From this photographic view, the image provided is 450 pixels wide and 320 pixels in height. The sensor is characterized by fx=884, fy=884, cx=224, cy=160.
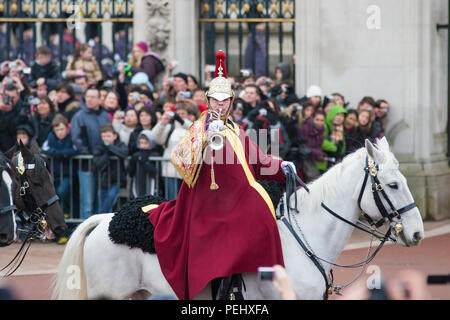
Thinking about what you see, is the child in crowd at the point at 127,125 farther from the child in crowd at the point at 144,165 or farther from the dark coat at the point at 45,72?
the dark coat at the point at 45,72

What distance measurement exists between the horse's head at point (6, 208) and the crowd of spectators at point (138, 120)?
4475 millimetres

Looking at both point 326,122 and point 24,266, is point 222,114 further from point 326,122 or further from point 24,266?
point 326,122

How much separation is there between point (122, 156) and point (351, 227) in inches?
213

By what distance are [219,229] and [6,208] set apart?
1517 mm

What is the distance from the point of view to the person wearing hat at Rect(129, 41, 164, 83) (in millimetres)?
13164

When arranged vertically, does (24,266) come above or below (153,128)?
below

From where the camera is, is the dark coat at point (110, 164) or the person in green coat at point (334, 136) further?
the person in green coat at point (334, 136)

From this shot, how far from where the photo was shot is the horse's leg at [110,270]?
20.7 feet

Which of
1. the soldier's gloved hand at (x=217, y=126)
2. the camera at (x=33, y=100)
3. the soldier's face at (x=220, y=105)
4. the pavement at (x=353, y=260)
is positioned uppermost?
the camera at (x=33, y=100)

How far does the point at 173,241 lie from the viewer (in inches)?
242

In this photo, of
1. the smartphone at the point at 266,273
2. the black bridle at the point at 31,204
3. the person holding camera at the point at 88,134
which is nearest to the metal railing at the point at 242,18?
the person holding camera at the point at 88,134

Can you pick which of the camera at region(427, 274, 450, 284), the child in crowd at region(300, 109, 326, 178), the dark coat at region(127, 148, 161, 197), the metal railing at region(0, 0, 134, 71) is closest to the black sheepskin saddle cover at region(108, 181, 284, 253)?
the camera at region(427, 274, 450, 284)

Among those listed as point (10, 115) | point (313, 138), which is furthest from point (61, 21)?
point (313, 138)
